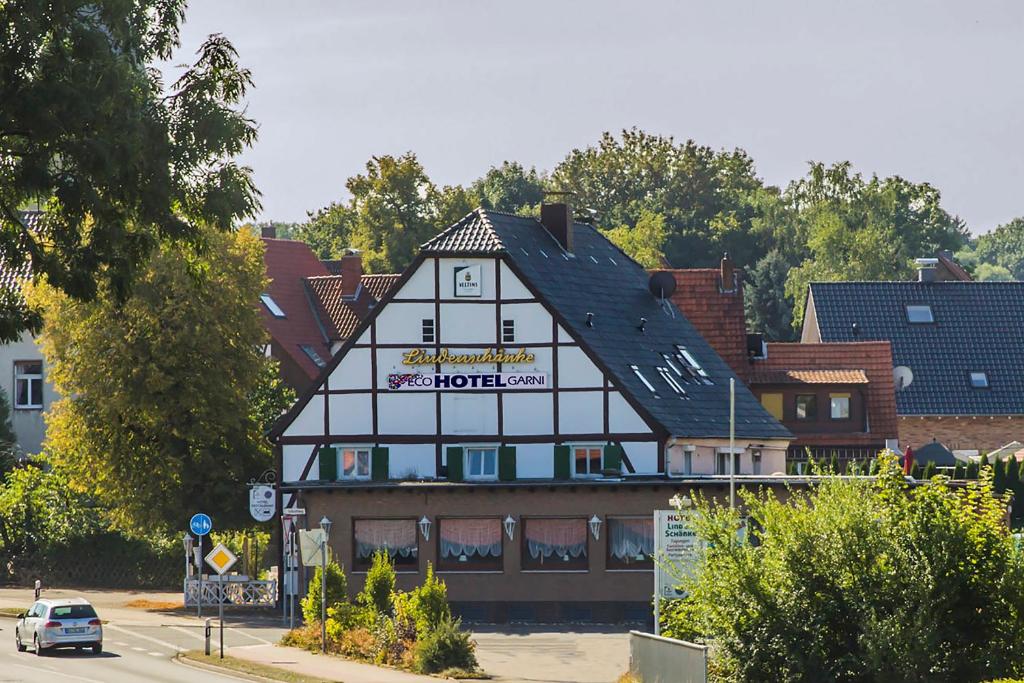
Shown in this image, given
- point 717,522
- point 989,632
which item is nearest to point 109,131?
point 717,522

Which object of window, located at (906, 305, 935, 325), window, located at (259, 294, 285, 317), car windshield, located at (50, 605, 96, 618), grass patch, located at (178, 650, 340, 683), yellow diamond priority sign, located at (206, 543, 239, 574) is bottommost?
grass patch, located at (178, 650, 340, 683)

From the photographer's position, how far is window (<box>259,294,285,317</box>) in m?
84.7

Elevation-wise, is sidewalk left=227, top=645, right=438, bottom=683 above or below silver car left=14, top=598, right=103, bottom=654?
below

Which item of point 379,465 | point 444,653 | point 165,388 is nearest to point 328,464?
point 379,465

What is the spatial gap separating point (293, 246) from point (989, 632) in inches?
2516

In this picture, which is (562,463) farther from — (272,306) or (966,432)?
(272,306)

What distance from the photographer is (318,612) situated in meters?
49.2

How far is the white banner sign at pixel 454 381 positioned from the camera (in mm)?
56688

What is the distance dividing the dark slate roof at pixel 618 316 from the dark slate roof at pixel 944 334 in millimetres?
17179

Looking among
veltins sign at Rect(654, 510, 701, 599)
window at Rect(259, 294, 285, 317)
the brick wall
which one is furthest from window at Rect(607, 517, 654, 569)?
window at Rect(259, 294, 285, 317)

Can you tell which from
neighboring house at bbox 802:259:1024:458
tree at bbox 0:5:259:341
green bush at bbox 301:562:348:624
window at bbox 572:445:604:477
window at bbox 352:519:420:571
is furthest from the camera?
neighboring house at bbox 802:259:1024:458

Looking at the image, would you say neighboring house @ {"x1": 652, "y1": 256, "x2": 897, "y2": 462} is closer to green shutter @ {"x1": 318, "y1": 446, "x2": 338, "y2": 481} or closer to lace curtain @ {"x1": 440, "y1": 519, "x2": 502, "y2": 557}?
lace curtain @ {"x1": 440, "y1": 519, "x2": 502, "y2": 557}

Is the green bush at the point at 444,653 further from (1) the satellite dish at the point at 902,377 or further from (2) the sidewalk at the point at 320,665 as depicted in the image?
(1) the satellite dish at the point at 902,377

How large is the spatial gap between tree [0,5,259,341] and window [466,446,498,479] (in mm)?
26512
